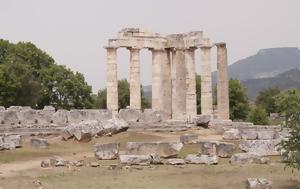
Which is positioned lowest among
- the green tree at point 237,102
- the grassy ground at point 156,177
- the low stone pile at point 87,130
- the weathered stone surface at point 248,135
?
the grassy ground at point 156,177

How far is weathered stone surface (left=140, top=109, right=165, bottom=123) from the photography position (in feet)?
148

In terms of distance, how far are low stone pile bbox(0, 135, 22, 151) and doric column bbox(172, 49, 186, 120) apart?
21776 mm

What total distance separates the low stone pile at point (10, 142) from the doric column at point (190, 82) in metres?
22.0

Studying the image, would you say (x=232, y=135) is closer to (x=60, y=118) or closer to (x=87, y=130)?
(x=87, y=130)

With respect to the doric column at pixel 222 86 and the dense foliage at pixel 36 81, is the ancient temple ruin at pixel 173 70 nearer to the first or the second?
the doric column at pixel 222 86

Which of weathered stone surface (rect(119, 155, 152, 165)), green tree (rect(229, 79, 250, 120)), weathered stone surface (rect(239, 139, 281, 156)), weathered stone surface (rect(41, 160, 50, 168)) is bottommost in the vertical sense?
weathered stone surface (rect(41, 160, 50, 168))

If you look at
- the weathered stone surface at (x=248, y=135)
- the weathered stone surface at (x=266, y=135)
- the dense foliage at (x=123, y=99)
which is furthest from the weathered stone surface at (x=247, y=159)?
the dense foliage at (x=123, y=99)

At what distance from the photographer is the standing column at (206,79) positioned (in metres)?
50.5

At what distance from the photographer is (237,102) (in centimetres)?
8438

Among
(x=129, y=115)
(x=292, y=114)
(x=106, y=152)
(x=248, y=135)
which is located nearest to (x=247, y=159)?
(x=292, y=114)

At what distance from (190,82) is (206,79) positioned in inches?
55.9

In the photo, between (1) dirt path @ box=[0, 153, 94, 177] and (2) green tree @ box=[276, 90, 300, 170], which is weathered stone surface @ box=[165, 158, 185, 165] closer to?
(1) dirt path @ box=[0, 153, 94, 177]

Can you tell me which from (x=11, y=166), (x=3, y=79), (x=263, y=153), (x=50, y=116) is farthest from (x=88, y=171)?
(x=3, y=79)

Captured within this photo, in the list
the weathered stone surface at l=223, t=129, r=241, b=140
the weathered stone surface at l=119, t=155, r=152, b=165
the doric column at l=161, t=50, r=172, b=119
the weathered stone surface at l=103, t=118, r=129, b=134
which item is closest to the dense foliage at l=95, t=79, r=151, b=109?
the doric column at l=161, t=50, r=172, b=119
